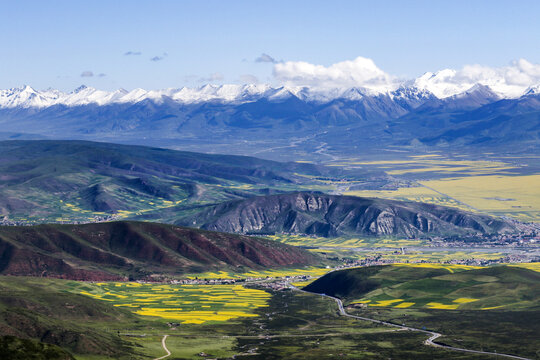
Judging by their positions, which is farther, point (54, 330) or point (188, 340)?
point (188, 340)

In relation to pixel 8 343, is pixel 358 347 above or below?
below

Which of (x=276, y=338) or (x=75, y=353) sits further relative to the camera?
(x=276, y=338)

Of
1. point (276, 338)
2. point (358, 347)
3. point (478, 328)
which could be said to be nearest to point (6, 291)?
point (276, 338)

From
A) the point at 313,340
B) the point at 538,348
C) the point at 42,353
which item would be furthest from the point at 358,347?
the point at 42,353

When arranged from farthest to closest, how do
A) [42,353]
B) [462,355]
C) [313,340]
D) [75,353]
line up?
[313,340], [462,355], [75,353], [42,353]

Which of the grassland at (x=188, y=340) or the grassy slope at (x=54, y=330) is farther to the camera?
the grassland at (x=188, y=340)

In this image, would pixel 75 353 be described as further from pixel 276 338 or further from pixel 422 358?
pixel 422 358

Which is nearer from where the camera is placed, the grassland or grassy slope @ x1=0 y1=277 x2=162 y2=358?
grassy slope @ x1=0 y1=277 x2=162 y2=358

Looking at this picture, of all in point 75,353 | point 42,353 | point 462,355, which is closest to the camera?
point 42,353

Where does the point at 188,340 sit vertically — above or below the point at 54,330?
below
